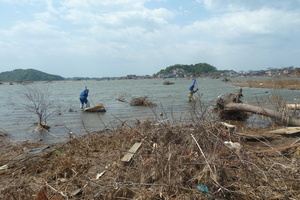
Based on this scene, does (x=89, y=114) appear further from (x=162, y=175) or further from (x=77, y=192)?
(x=162, y=175)

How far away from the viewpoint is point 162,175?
2.93 meters

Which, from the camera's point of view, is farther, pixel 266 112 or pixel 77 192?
pixel 266 112

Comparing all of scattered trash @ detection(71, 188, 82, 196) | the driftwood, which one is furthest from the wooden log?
scattered trash @ detection(71, 188, 82, 196)

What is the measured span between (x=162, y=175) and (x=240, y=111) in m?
6.98

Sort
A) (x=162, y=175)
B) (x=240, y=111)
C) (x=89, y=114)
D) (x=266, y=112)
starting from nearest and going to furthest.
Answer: (x=162, y=175) → (x=266, y=112) → (x=240, y=111) → (x=89, y=114)

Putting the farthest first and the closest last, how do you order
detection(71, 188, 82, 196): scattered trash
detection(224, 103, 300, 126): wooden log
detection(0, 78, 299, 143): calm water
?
detection(0, 78, 299, 143): calm water → detection(224, 103, 300, 126): wooden log → detection(71, 188, 82, 196): scattered trash

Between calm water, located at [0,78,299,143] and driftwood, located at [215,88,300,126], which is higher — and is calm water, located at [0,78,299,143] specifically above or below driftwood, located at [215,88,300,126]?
below

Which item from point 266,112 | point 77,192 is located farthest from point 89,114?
point 77,192

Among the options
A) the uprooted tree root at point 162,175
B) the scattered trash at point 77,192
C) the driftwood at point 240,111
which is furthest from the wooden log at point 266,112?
the scattered trash at point 77,192

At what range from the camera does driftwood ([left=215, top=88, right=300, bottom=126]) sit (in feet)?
23.7

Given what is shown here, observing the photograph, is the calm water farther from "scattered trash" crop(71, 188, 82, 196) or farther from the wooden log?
"scattered trash" crop(71, 188, 82, 196)

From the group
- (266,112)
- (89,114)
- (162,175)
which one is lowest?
(89,114)

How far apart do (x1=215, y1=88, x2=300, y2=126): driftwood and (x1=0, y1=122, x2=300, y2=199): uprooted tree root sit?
9.86ft

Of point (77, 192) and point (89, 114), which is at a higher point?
point (77, 192)
